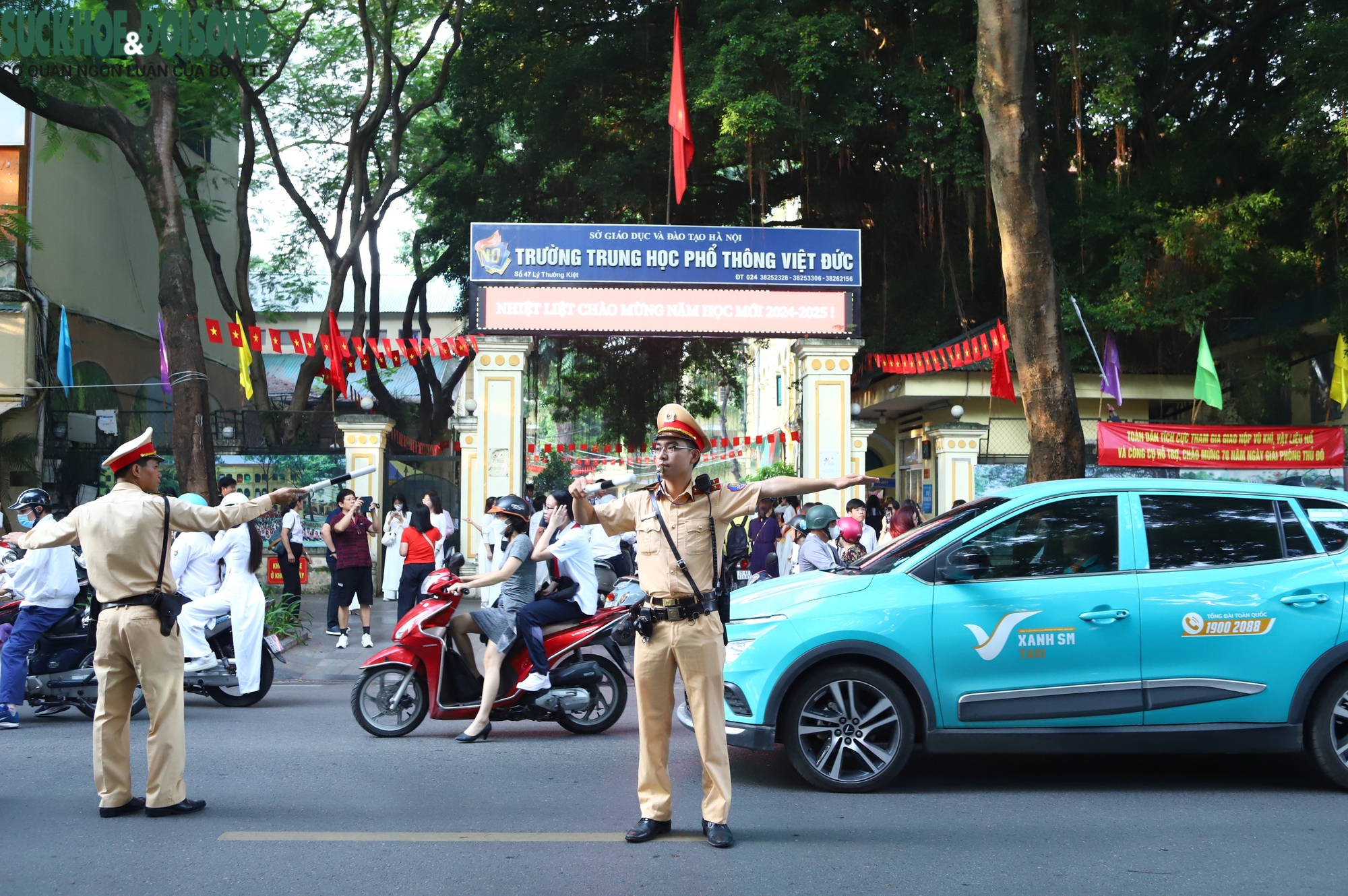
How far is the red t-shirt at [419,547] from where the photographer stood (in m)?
13.2

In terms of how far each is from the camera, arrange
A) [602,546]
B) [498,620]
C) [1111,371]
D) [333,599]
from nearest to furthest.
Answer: [498,620] < [333,599] < [602,546] < [1111,371]

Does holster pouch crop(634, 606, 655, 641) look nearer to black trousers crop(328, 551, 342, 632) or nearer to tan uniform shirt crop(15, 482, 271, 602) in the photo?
tan uniform shirt crop(15, 482, 271, 602)

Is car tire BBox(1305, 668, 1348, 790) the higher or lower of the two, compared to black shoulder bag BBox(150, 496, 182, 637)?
lower

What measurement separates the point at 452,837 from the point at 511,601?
276 cm

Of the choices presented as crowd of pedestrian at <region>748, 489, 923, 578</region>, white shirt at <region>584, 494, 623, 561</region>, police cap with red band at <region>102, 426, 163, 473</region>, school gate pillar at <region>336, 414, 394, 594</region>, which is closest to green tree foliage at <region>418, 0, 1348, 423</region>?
crowd of pedestrian at <region>748, 489, 923, 578</region>

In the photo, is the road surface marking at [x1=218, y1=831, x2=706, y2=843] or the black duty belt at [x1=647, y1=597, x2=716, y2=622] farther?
the road surface marking at [x1=218, y1=831, x2=706, y2=843]

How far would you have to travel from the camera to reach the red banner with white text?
18359 mm

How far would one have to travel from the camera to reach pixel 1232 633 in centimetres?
619

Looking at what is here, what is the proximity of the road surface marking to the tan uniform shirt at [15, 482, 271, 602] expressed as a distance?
129cm

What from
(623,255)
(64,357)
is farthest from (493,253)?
(64,357)

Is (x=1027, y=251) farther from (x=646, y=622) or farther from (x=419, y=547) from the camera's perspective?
(x=646, y=622)

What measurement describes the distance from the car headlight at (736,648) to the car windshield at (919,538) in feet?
2.42

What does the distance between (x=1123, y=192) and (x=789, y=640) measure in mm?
15435

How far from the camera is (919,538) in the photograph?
21.6 feet
